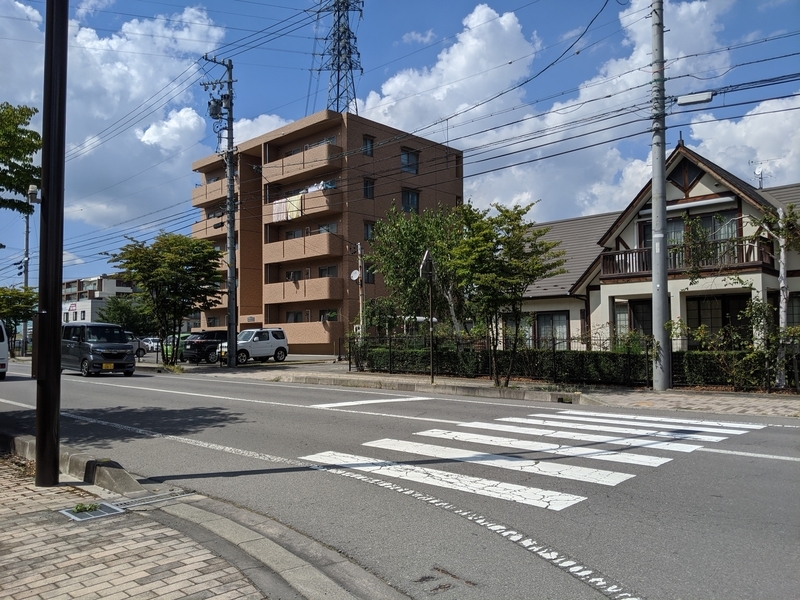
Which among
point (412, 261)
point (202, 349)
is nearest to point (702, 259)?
point (412, 261)

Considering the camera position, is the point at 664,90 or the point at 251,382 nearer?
the point at 664,90

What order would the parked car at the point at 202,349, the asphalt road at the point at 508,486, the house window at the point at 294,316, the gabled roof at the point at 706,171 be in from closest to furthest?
the asphalt road at the point at 508,486, the gabled roof at the point at 706,171, the parked car at the point at 202,349, the house window at the point at 294,316

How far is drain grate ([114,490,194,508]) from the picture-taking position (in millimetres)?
6156

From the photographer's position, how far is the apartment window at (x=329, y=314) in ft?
135

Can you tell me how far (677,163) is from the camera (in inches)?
890

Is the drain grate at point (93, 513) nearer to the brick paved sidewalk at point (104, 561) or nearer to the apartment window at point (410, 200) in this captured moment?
the brick paved sidewalk at point (104, 561)

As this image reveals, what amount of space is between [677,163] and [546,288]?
275 inches

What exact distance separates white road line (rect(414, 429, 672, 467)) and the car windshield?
1897 centimetres

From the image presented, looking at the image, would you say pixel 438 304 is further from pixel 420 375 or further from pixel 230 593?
pixel 230 593

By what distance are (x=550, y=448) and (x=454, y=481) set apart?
7.34ft

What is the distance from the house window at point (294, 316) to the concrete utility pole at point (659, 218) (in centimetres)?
3004

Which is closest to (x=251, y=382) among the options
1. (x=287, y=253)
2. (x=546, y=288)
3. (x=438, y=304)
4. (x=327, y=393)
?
(x=327, y=393)

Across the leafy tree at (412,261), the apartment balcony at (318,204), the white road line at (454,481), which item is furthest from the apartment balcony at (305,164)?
the white road line at (454,481)

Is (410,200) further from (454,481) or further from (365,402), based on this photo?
(454,481)
